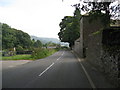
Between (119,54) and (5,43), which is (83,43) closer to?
(119,54)

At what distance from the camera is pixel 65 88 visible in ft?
23.0

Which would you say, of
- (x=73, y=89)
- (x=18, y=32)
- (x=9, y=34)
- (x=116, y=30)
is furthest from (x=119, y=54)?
(x=18, y=32)

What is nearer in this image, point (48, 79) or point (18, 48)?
point (48, 79)

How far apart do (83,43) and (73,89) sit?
2300 cm

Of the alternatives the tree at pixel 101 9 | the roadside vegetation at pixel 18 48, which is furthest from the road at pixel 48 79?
the roadside vegetation at pixel 18 48

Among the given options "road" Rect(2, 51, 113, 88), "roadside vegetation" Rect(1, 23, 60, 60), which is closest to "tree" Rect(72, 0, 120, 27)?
"road" Rect(2, 51, 113, 88)

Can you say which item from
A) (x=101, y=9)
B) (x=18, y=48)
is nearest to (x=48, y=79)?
(x=101, y=9)

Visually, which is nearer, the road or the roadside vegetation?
the road

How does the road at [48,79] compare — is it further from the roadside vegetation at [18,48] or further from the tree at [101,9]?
the roadside vegetation at [18,48]

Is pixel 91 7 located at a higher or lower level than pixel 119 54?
higher

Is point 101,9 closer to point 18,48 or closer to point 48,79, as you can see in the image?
point 48,79

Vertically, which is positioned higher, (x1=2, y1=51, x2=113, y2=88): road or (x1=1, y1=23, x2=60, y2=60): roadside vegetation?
(x1=1, y1=23, x2=60, y2=60): roadside vegetation

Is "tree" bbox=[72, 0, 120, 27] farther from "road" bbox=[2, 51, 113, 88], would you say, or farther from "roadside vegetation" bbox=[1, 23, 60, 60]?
"roadside vegetation" bbox=[1, 23, 60, 60]

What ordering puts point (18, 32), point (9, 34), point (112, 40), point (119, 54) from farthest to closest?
point (18, 32)
point (9, 34)
point (112, 40)
point (119, 54)
